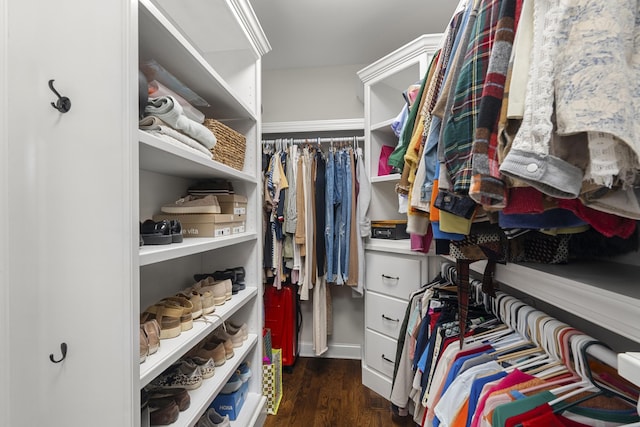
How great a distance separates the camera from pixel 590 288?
1.71 ft

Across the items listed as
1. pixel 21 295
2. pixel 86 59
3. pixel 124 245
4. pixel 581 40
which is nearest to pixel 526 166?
pixel 581 40

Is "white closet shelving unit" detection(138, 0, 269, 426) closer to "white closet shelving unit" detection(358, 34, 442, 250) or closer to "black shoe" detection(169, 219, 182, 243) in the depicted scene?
"black shoe" detection(169, 219, 182, 243)

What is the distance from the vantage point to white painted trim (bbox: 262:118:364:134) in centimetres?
202

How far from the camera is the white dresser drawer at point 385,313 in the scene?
5.40 ft

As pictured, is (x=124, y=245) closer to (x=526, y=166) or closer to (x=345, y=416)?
(x=526, y=166)

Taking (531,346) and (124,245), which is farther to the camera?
(531,346)

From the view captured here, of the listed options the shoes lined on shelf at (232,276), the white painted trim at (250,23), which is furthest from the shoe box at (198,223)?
the white painted trim at (250,23)

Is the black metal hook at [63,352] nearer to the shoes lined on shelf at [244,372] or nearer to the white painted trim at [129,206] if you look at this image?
the white painted trim at [129,206]

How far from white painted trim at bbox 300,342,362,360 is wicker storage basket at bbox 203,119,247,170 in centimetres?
154

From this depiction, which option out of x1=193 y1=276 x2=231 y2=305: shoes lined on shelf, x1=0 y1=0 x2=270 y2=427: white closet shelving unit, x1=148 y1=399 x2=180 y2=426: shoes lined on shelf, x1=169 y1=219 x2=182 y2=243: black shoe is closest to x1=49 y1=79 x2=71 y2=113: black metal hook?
x1=0 y1=0 x2=270 y2=427: white closet shelving unit

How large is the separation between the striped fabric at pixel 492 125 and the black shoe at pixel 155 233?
2.67 feet

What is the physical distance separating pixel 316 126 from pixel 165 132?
1.35m

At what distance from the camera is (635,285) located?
54 centimetres

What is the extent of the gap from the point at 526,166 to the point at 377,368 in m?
1.70
